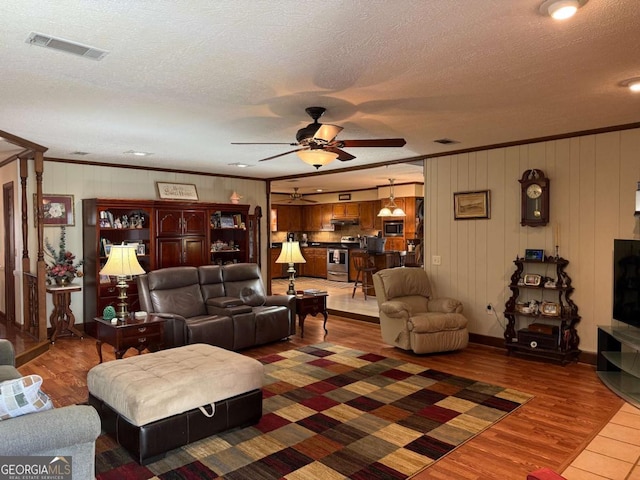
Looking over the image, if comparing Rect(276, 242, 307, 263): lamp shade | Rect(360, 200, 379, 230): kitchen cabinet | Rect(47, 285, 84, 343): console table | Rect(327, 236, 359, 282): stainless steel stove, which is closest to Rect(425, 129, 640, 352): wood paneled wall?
Rect(276, 242, 307, 263): lamp shade

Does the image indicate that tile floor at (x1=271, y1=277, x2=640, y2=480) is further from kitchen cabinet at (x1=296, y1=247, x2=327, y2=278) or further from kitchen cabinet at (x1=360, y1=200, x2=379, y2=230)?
kitchen cabinet at (x1=296, y1=247, x2=327, y2=278)

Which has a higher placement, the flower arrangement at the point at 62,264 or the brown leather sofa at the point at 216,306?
the flower arrangement at the point at 62,264

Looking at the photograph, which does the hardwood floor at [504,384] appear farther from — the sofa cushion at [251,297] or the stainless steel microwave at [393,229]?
the stainless steel microwave at [393,229]

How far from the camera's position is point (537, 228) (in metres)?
5.22

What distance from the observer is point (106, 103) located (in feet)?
11.9

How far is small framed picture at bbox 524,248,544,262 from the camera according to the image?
16.5ft

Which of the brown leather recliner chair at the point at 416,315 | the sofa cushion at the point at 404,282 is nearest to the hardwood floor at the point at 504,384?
the brown leather recliner chair at the point at 416,315

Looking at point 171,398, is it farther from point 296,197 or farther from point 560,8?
point 296,197

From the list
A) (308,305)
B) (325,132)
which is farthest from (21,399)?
(308,305)

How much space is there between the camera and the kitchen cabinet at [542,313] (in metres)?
4.86

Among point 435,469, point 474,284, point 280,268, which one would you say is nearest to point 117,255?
point 435,469

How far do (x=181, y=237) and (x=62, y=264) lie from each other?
1637mm

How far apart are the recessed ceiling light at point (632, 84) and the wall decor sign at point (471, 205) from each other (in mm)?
2360

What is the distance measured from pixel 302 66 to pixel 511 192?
11.6 ft
